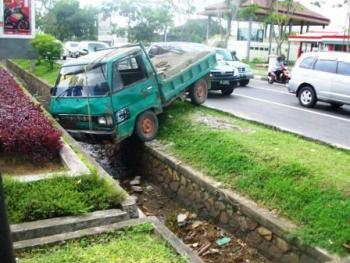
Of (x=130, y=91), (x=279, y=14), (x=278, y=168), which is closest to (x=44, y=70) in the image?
(x=130, y=91)

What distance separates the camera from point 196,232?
6.25 metres

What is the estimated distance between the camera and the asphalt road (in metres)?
9.55

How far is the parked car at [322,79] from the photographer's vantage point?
1198 centimetres

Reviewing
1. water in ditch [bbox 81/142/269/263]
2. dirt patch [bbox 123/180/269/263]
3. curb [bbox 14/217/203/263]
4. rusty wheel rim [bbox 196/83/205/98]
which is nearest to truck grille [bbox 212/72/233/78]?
rusty wheel rim [bbox 196/83/205/98]

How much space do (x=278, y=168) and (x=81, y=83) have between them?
168 inches

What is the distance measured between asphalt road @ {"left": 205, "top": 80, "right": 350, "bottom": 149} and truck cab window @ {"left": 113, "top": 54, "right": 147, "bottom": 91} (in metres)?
2.81

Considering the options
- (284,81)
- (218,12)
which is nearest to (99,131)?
(284,81)

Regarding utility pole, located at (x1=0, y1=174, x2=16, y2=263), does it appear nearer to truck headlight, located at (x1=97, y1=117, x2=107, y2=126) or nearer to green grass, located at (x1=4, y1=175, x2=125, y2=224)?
green grass, located at (x1=4, y1=175, x2=125, y2=224)

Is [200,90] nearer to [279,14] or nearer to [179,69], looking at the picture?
[179,69]

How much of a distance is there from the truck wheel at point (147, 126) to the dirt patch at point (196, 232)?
1100 mm

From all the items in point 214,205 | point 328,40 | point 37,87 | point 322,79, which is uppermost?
point 328,40

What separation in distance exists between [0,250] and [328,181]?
14.6ft

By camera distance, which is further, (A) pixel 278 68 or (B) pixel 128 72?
(A) pixel 278 68

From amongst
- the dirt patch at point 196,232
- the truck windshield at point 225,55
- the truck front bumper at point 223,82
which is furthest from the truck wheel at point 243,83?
the dirt patch at point 196,232
